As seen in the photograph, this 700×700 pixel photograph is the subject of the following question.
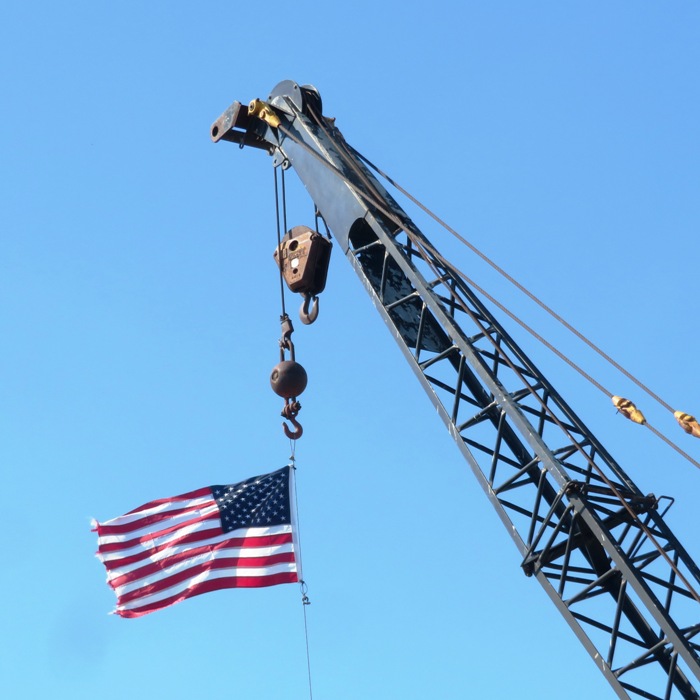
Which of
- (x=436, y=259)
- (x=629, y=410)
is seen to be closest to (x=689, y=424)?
(x=629, y=410)

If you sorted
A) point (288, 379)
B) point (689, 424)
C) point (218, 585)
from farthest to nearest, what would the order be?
point (218, 585) → point (288, 379) → point (689, 424)

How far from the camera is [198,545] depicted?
67.2ft

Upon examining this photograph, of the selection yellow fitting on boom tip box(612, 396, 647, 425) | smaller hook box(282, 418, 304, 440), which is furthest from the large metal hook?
yellow fitting on boom tip box(612, 396, 647, 425)

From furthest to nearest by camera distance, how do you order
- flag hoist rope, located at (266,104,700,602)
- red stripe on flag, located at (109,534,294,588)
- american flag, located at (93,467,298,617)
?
1. red stripe on flag, located at (109,534,294,588)
2. american flag, located at (93,467,298,617)
3. flag hoist rope, located at (266,104,700,602)

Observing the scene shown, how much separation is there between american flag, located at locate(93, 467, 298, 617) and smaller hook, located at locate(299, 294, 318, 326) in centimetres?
317

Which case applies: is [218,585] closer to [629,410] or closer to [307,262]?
[307,262]

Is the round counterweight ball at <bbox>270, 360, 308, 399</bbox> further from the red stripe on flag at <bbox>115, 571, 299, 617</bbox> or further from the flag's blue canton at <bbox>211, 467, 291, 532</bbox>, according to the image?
the red stripe on flag at <bbox>115, 571, 299, 617</bbox>

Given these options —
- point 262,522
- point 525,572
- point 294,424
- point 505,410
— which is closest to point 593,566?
point 525,572

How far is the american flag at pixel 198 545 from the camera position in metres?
20.1

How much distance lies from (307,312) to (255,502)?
329 centimetres

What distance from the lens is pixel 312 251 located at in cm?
1908

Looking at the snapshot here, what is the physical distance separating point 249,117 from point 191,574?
20.7 ft

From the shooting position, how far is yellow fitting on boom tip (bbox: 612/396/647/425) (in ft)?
52.0

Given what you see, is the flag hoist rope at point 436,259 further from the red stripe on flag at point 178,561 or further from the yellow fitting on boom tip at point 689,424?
the red stripe on flag at point 178,561
